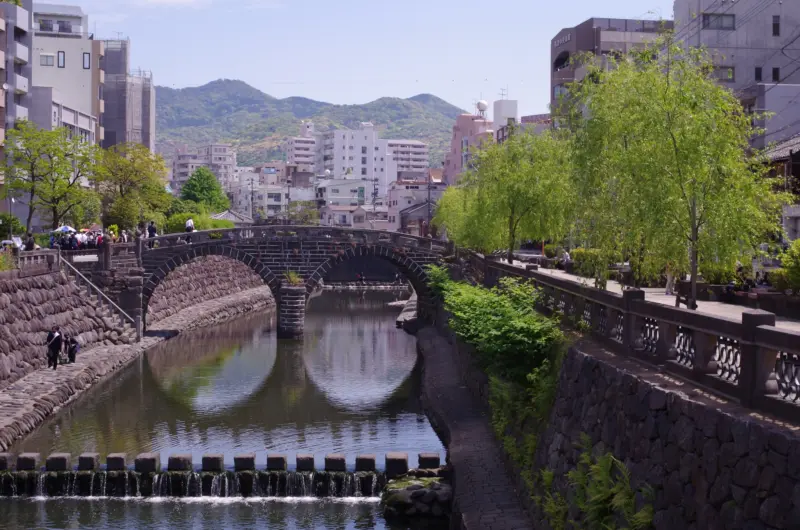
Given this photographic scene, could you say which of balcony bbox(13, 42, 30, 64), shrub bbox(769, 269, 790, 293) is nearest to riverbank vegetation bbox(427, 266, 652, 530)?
shrub bbox(769, 269, 790, 293)

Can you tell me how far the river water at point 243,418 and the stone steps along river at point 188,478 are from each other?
1.12ft

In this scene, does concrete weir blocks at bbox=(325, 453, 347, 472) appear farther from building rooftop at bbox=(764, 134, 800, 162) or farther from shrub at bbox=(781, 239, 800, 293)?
building rooftop at bbox=(764, 134, 800, 162)

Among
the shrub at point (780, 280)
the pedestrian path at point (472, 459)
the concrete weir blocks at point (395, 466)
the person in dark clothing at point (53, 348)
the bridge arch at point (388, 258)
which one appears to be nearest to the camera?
the pedestrian path at point (472, 459)

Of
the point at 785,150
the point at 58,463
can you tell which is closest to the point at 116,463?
the point at 58,463

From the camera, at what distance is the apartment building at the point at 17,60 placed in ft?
176

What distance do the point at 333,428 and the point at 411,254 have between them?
70.4 feet

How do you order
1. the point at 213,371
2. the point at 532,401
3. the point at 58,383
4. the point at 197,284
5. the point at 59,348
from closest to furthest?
the point at 532,401
the point at 58,383
the point at 59,348
the point at 213,371
the point at 197,284

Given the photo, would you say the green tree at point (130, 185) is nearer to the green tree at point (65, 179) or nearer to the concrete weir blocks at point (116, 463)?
the green tree at point (65, 179)

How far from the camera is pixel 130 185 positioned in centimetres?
5862

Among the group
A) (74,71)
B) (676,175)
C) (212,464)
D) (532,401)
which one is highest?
(74,71)

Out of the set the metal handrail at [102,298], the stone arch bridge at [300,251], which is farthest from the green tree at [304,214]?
the metal handrail at [102,298]

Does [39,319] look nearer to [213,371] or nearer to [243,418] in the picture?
[213,371]

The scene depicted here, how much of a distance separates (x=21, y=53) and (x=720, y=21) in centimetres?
3706

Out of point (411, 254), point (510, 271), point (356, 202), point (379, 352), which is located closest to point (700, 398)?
point (510, 271)
